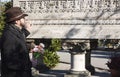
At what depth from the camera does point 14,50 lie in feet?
18.1

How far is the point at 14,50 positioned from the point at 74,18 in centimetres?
661

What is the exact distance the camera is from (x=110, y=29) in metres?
11.7

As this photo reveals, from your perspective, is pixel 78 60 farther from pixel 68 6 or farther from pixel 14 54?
pixel 14 54

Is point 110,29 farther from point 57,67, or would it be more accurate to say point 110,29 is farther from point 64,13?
point 57,67

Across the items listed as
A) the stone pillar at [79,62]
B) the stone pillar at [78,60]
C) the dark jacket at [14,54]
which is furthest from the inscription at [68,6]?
the dark jacket at [14,54]

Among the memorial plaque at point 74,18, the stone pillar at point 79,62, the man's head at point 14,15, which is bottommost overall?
the stone pillar at point 79,62

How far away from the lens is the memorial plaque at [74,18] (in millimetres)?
11766

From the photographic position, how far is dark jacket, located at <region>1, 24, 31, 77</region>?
5.52 metres

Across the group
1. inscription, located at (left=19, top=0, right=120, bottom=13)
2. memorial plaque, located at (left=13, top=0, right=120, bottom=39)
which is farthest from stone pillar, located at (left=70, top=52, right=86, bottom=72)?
inscription, located at (left=19, top=0, right=120, bottom=13)

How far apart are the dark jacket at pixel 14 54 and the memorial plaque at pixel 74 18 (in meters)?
6.31

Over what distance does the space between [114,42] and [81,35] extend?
3.84 ft

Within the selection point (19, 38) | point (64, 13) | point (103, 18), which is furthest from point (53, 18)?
Result: point (19, 38)

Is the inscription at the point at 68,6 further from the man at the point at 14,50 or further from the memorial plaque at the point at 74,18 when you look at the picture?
the man at the point at 14,50

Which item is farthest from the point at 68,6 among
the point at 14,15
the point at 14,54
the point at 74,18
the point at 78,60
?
the point at 14,54
